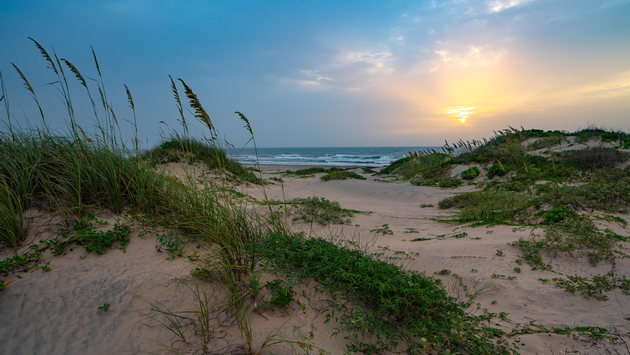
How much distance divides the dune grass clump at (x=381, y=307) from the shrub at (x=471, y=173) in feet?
42.7

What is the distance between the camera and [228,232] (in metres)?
2.83

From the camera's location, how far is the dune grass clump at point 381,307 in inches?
88.4

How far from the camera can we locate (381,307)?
245 centimetres

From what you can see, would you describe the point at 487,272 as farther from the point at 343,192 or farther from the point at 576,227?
the point at 343,192

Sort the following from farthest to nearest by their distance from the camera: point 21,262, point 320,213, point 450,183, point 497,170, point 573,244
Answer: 1. point 450,183
2. point 497,170
3. point 320,213
4. point 573,244
5. point 21,262

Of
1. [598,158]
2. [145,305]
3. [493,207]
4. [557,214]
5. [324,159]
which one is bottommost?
[493,207]

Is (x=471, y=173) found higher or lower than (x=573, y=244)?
higher

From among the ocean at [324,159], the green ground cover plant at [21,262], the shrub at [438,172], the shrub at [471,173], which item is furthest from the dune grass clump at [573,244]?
the ocean at [324,159]

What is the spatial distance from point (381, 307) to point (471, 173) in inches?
552

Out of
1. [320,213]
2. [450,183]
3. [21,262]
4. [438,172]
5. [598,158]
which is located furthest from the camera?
[438,172]

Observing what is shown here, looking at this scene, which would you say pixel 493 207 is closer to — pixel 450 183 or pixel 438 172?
pixel 450 183

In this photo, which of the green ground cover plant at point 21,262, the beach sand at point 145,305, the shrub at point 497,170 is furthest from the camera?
the shrub at point 497,170

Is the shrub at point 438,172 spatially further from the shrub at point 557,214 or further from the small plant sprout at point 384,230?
the small plant sprout at point 384,230

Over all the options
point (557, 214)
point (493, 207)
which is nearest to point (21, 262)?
point (557, 214)
